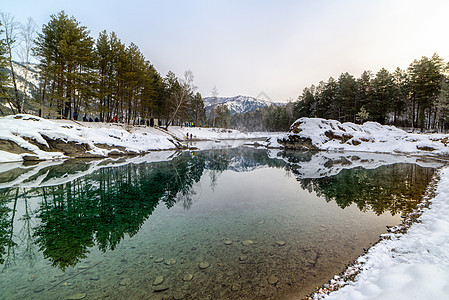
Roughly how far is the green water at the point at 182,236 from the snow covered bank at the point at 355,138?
23085mm

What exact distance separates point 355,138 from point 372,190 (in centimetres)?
2769

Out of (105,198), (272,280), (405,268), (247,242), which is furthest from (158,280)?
(105,198)

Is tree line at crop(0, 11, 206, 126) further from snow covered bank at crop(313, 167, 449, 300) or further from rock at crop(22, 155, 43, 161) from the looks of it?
snow covered bank at crop(313, 167, 449, 300)

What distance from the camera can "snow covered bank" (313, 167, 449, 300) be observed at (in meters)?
A: 2.42

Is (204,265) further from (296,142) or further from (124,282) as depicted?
(296,142)

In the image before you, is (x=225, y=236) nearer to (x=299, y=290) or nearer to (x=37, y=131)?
(x=299, y=290)

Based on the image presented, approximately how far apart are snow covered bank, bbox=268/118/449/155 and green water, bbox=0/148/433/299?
23085mm

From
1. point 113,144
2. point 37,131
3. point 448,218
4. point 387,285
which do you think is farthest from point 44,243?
point 113,144


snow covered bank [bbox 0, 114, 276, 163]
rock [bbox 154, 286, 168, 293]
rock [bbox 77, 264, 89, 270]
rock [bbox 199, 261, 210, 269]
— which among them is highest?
snow covered bank [bbox 0, 114, 276, 163]

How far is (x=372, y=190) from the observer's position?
31.6 feet

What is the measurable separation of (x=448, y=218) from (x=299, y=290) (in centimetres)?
511

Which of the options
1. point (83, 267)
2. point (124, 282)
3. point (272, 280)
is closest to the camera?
point (124, 282)

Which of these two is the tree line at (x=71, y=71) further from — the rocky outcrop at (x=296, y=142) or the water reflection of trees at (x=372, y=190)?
the water reflection of trees at (x=372, y=190)

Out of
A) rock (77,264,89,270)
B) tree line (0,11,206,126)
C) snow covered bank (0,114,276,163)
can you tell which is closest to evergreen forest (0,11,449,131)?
tree line (0,11,206,126)
